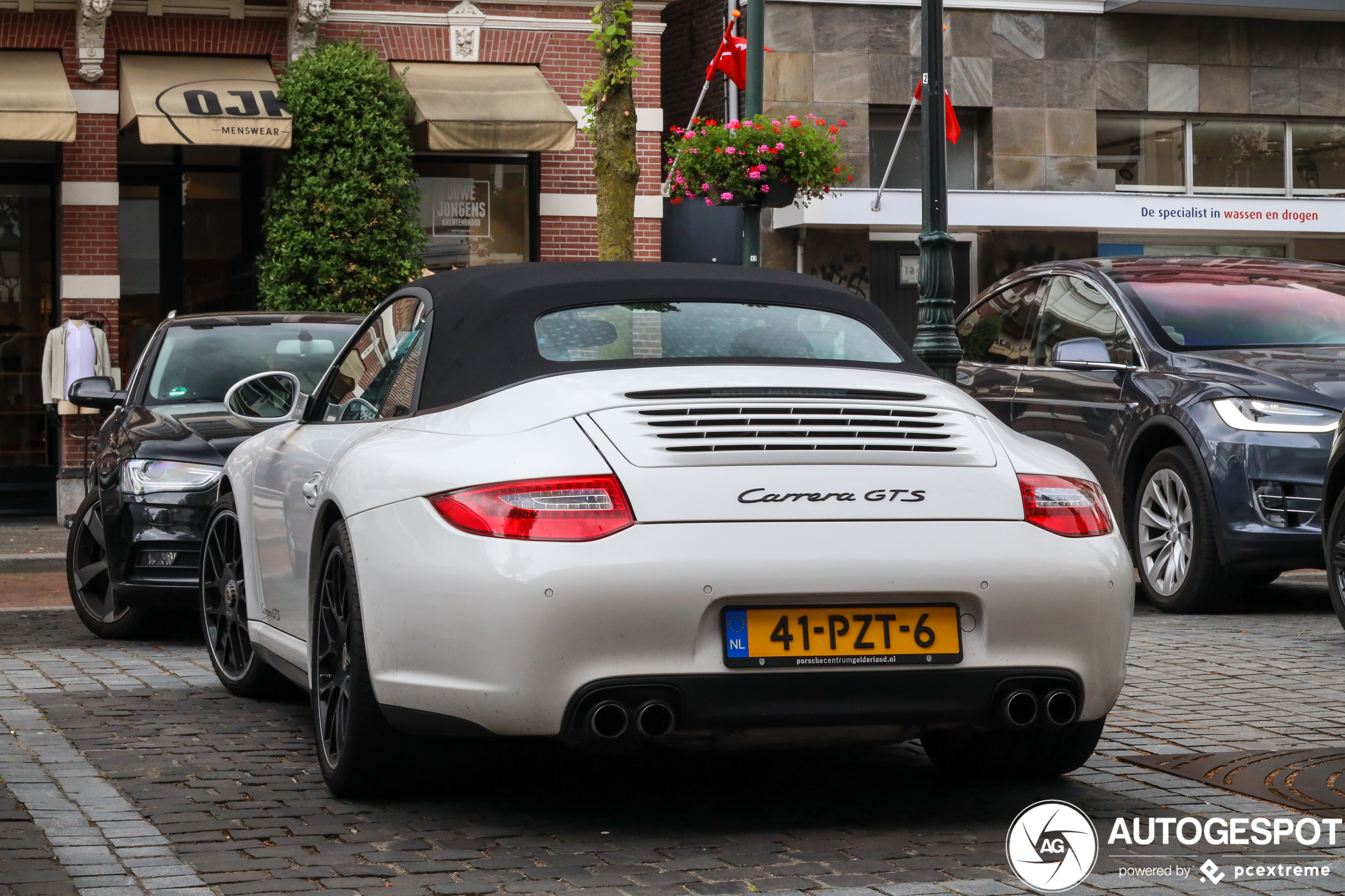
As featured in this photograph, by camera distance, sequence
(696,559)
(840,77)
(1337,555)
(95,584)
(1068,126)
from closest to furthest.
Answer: (696,559) → (1337,555) → (95,584) → (840,77) → (1068,126)

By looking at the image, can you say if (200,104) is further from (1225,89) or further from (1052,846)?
(1052,846)

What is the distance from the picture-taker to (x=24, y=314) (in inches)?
750

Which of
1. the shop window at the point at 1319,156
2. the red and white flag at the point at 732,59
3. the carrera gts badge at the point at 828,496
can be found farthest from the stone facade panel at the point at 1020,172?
the carrera gts badge at the point at 828,496

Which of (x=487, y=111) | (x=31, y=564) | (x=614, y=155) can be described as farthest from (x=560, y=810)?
(x=487, y=111)

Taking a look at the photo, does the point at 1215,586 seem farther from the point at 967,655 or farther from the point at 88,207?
the point at 88,207

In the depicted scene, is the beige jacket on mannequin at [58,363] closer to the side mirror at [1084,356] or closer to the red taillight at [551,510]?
the side mirror at [1084,356]

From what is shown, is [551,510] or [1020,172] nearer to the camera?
[551,510]

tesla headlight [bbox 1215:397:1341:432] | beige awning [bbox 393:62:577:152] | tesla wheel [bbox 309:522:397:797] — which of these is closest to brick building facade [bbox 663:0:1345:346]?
beige awning [bbox 393:62:577:152]

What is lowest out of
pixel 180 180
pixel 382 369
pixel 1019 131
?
pixel 382 369

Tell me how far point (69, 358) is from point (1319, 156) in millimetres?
16328

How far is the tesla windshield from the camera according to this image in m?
9.84

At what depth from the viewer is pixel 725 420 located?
4.58 m

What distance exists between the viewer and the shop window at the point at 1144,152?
78.7 ft

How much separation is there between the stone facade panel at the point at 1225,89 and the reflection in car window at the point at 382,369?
20.1m
